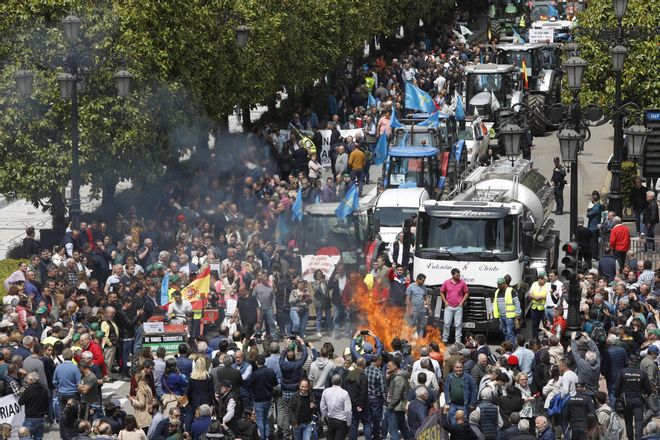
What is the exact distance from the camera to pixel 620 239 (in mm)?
35875

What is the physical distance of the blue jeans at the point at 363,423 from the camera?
24625 mm

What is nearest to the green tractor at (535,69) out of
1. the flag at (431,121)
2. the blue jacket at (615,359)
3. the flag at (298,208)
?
the flag at (431,121)

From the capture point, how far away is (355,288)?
32938 millimetres

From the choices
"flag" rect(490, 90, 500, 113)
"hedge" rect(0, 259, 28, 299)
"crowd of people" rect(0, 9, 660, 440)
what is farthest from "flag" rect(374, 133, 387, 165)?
"hedge" rect(0, 259, 28, 299)

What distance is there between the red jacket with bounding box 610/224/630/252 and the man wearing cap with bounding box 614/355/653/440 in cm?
1105

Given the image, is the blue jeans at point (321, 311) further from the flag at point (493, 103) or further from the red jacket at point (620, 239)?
the flag at point (493, 103)

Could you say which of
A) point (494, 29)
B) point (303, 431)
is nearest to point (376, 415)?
point (303, 431)

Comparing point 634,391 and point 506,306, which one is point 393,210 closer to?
point 506,306

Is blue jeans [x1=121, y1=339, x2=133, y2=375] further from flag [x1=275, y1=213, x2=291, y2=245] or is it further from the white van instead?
the white van

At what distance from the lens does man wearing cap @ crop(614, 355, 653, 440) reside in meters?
24.7

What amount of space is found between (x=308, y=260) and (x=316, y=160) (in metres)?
14.6

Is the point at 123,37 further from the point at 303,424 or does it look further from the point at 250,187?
the point at 303,424

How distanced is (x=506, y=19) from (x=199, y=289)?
52839 mm

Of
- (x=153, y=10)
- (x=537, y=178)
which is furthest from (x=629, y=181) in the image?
(x=153, y=10)
